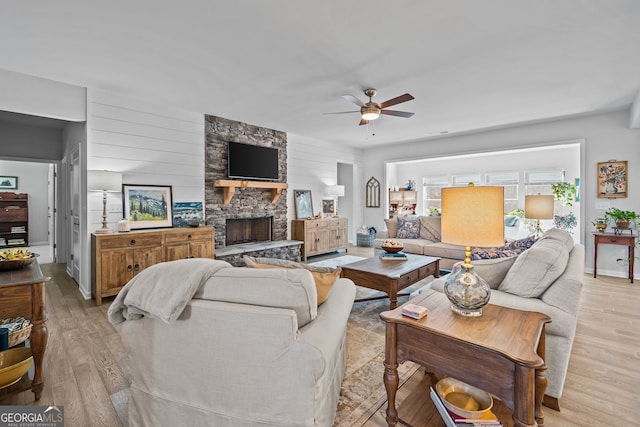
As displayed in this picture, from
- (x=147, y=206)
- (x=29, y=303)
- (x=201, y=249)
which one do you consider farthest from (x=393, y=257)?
(x=147, y=206)

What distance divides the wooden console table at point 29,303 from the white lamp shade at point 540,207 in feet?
19.5

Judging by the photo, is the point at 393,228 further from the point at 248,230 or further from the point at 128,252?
the point at 128,252

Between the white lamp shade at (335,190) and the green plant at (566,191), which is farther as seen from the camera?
the white lamp shade at (335,190)

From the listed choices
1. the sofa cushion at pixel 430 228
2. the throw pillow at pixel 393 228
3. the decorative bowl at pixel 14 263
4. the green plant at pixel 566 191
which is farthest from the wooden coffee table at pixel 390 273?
the green plant at pixel 566 191

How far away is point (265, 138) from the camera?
5.81 metres

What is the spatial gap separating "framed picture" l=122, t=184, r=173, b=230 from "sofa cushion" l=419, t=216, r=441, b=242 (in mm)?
4360

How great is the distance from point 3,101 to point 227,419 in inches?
168

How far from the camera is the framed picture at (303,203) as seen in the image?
6.47m

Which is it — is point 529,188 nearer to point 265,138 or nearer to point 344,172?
point 344,172

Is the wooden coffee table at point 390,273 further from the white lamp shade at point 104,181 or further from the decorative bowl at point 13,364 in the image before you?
the white lamp shade at point 104,181

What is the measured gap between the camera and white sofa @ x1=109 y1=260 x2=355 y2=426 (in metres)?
1.24

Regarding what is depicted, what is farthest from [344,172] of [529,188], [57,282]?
[57,282]

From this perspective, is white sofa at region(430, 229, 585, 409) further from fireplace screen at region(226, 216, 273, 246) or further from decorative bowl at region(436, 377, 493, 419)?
fireplace screen at region(226, 216, 273, 246)

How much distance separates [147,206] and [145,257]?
847mm
